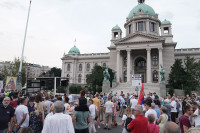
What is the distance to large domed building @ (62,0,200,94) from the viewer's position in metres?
41.2

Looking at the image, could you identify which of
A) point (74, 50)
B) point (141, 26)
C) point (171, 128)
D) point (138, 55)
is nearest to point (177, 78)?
point (138, 55)

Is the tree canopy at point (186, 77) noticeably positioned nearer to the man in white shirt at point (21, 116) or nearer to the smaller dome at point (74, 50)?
the man in white shirt at point (21, 116)

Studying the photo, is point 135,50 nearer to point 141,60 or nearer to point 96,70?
point 141,60

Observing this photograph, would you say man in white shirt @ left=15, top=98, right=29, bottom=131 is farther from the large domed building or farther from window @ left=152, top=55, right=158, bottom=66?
window @ left=152, top=55, right=158, bottom=66

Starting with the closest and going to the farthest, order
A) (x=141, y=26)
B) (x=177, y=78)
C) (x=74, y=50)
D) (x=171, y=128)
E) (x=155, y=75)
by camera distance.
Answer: (x=171, y=128), (x=177, y=78), (x=155, y=75), (x=141, y=26), (x=74, y=50)

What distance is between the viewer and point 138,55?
4678 centimetres

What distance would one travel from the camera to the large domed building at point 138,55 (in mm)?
41250

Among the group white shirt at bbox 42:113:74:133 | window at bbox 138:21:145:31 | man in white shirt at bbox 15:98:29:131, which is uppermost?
window at bbox 138:21:145:31

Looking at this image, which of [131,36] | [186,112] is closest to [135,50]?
[131,36]

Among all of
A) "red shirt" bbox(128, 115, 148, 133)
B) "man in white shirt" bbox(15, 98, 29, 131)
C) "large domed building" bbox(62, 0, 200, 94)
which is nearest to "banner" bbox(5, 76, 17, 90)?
"man in white shirt" bbox(15, 98, 29, 131)

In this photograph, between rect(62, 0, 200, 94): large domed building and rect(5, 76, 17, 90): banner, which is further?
rect(62, 0, 200, 94): large domed building

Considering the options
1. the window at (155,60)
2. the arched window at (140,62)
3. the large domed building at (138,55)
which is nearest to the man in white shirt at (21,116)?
the large domed building at (138,55)

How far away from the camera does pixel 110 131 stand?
8.74m

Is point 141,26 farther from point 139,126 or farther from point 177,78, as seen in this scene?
point 139,126
